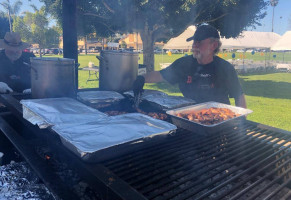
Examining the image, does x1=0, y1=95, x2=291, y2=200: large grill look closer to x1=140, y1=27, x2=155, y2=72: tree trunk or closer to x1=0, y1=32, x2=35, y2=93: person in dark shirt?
x1=0, y1=32, x2=35, y2=93: person in dark shirt

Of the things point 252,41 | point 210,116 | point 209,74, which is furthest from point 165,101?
point 252,41

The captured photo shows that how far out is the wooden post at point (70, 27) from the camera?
2.76 meters

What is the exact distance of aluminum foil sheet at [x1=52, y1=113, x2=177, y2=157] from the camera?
1.19m

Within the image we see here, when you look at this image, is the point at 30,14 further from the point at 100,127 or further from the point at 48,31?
the point at 100,127

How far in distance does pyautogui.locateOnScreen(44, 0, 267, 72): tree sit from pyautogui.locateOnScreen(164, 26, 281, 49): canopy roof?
5.29 meters

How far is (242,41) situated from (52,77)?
19.3 m

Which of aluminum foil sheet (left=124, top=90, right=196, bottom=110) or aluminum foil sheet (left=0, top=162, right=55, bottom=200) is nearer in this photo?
aluminum foil sheet (left=0, top=162, right=55, bottom=200)

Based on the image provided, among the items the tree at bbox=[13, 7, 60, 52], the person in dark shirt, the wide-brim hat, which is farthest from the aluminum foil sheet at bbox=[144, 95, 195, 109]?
the tree at bbox=[13, 7, 60, 52]

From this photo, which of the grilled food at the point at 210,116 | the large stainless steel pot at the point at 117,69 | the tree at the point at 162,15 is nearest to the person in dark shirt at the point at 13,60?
the large stainless steel pot at the point at 117,69

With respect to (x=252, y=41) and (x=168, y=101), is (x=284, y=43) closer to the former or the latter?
(x=252, y=41)

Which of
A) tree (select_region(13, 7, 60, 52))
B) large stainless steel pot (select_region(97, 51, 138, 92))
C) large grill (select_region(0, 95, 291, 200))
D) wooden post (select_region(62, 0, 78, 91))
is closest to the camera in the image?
large grill (select_region(0, 95, 291, 200))

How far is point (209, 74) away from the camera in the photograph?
9.65 feet

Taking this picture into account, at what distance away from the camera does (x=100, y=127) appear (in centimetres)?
143

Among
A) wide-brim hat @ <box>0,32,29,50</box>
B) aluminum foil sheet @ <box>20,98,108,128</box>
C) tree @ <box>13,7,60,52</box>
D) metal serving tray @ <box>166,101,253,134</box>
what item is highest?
tree @ <box>13,7,60,52</box>
